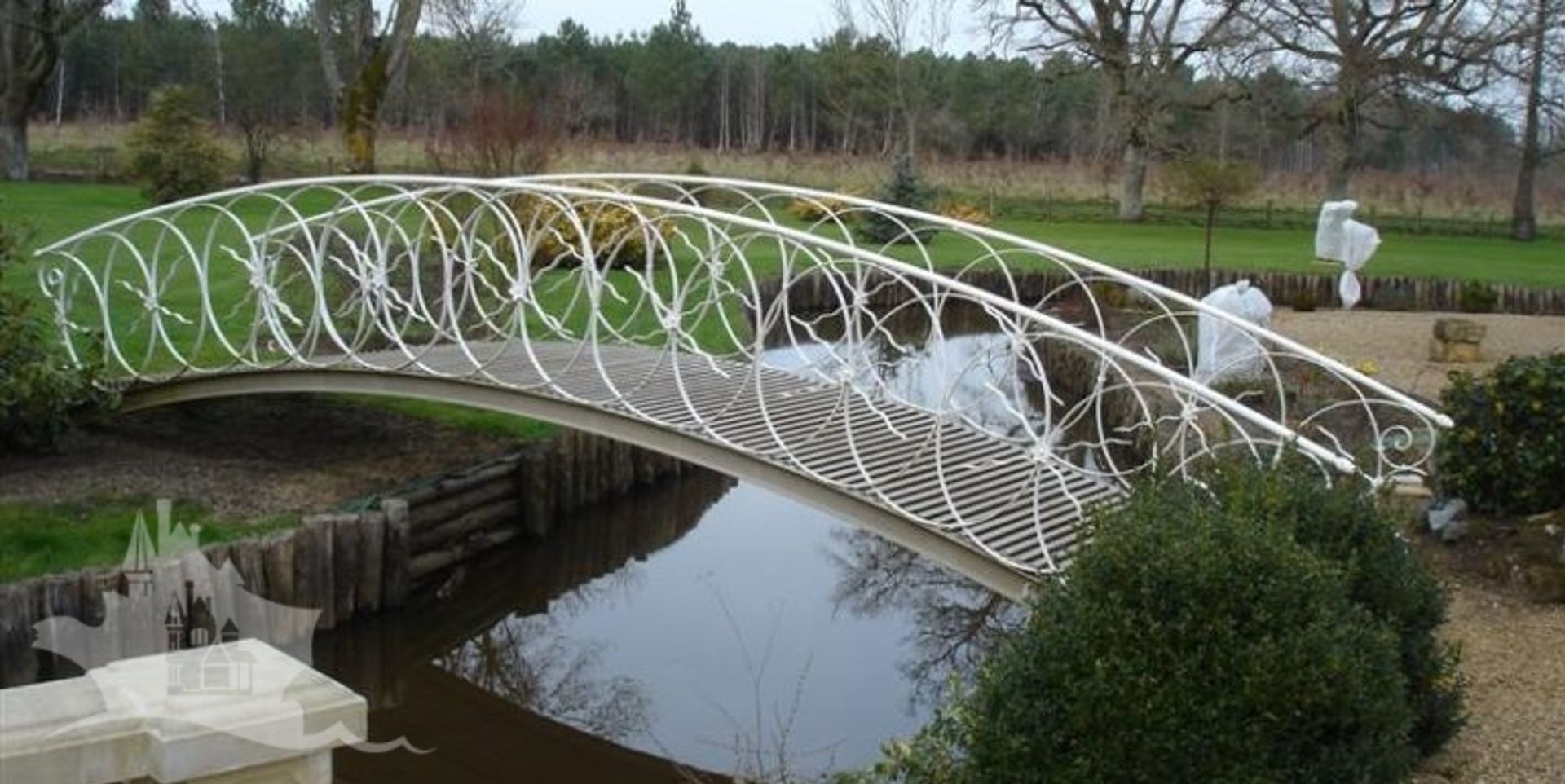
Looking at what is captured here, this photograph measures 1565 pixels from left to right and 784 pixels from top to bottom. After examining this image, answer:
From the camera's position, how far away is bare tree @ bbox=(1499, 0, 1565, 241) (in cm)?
2972

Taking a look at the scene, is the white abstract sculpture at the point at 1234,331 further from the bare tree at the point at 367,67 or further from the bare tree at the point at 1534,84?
the bare tree at the point at 1534,84

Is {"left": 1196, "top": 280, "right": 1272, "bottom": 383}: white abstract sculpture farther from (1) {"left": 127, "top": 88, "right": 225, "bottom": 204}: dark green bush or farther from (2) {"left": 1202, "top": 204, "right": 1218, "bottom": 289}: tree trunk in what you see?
(1) {"left": 127, "top": 88, "right": 225, "bottom": 204}: dark green bush

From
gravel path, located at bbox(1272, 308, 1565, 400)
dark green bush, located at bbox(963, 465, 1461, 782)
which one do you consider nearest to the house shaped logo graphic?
dark green bush, located at bbox(963, 465, 1461, 782)

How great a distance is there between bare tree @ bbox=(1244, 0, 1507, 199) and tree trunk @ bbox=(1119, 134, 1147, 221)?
3.24 meters

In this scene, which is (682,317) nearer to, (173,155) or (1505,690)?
(1505,690)

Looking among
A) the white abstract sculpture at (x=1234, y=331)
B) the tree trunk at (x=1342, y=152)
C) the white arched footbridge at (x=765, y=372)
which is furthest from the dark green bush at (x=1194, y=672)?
the tree trunk at (x=1342, y=152)

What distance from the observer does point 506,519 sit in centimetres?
1026

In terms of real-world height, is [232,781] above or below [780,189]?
below

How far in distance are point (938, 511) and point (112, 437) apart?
6.24m

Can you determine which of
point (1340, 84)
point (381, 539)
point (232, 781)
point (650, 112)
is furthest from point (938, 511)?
point (650, 112)

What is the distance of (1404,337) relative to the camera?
16.5 metres

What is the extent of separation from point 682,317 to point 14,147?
905 inches

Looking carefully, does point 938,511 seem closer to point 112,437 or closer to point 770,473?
point 770,473
